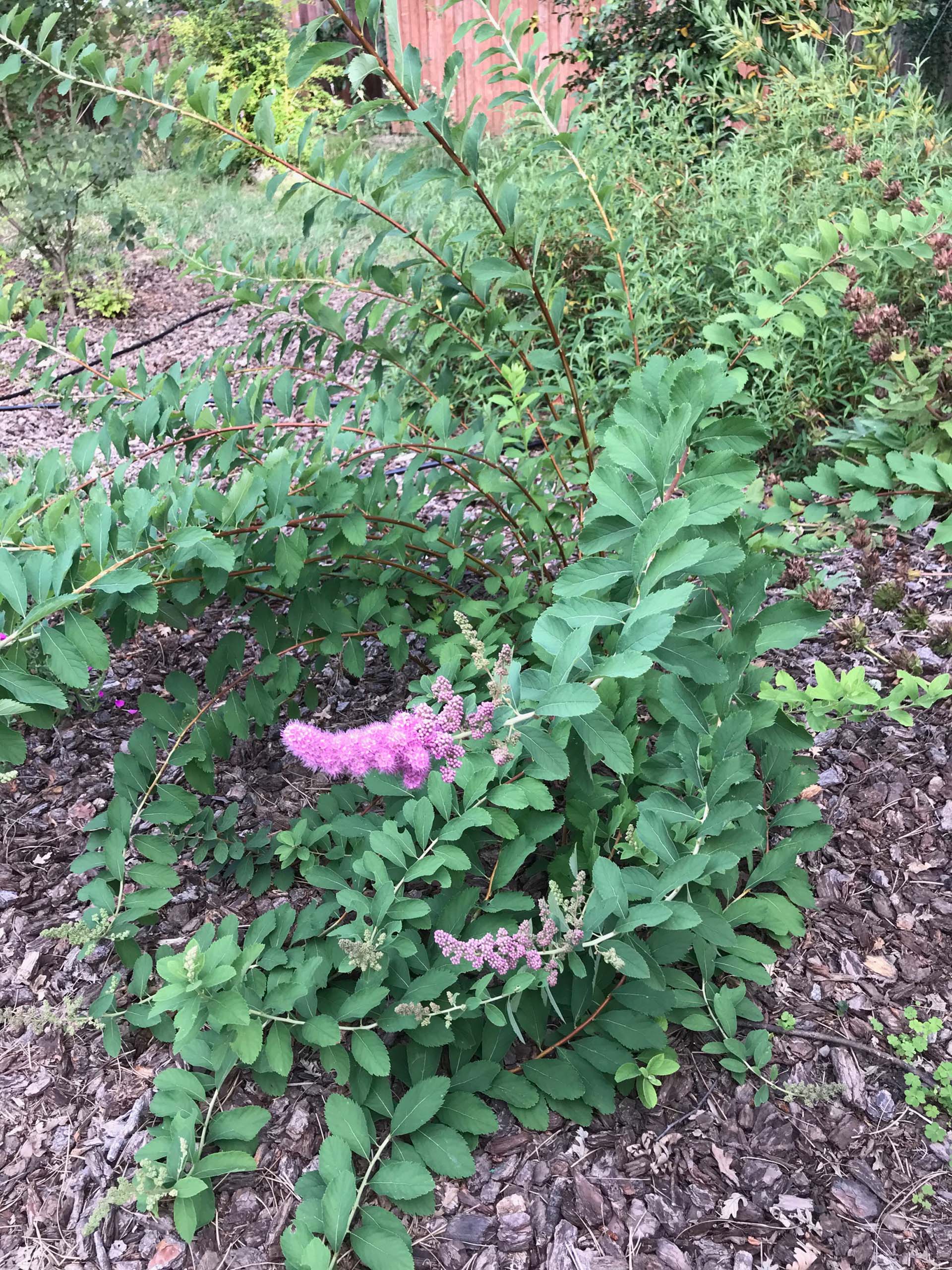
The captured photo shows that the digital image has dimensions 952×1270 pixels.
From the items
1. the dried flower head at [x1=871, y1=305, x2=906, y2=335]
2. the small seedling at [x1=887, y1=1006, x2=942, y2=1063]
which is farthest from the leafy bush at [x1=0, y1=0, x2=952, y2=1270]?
the dried flower head at [x1=871, y1=305, x2=906, y2=335]

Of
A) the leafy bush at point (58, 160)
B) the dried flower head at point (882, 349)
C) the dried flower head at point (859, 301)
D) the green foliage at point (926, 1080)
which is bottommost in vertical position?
the green foliage at point (926, 1080)

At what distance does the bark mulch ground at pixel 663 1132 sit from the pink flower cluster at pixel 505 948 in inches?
16.1

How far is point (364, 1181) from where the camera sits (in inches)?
45.1

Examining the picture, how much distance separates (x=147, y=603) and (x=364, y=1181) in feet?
2.74

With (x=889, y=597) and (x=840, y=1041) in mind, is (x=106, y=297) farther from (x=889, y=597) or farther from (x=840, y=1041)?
(x=840, y=1041)

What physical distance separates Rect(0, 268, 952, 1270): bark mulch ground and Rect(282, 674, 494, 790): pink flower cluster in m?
0.47

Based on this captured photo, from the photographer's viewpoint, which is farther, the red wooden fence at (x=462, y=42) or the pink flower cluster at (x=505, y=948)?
the red wooden fence at (x=462, y=42)

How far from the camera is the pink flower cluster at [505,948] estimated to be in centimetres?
106

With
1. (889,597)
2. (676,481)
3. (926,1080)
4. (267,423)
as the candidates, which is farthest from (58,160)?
(926,1080)

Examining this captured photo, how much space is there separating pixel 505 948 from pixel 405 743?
1.00ft

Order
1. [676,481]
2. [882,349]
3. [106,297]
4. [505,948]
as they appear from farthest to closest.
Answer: [106,297] → [882,349] → [676,481] → [505,948]

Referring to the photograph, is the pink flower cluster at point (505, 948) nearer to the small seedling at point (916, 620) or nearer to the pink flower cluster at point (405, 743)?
the pink flower cluster at point (405, 743)

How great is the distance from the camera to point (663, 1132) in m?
1.30

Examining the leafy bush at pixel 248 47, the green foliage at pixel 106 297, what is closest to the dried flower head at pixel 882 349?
the green foliage at pixel 106 297
